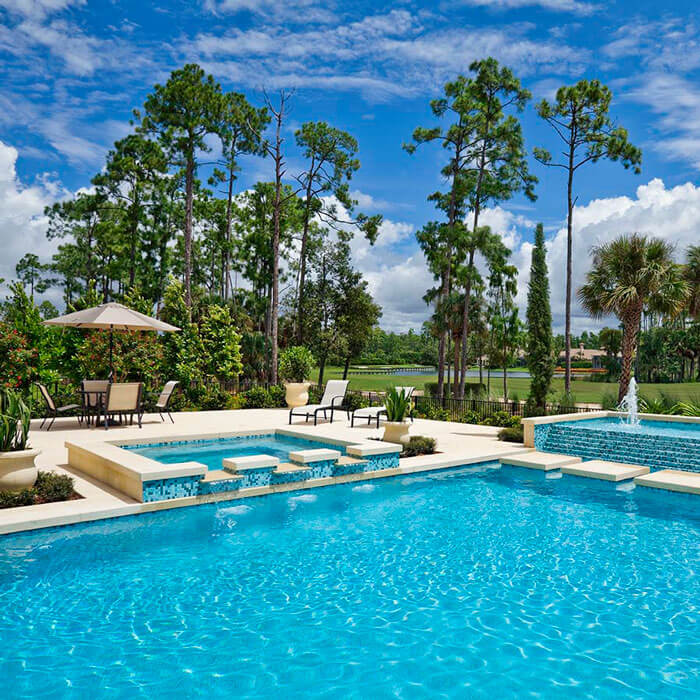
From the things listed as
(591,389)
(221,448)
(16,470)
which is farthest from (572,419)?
(591,389)

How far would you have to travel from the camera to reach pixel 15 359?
13.8 metres

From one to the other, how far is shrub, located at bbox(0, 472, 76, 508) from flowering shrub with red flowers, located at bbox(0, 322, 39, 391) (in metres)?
8.10

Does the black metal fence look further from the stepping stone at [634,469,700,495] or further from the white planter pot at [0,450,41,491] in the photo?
the white planter pot at [0,450,41,491]

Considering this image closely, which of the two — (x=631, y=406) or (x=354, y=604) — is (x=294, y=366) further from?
(x=354, y=604)

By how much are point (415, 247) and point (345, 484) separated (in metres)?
19.9

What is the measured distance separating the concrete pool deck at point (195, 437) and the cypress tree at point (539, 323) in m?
6.97

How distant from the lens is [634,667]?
11.3 ft

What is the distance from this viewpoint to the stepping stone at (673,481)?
800cm

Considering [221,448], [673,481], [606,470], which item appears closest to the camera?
[673,481]

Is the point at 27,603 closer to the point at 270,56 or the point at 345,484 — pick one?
the point at 345,484

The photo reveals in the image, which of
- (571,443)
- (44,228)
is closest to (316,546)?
(571,443)

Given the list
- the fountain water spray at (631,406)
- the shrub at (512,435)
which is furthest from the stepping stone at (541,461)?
the fountain water spray at (631,406)

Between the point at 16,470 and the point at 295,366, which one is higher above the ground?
the point at 295,366

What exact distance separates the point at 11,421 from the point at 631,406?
47.9 feet
